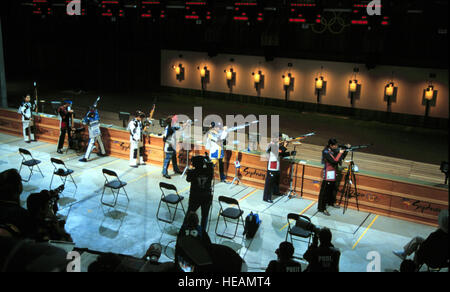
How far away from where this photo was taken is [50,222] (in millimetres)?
5617

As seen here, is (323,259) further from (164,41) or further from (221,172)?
(164,41)

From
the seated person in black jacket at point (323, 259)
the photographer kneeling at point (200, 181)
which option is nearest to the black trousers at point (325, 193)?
the photographer kneeling at point (200, 181)

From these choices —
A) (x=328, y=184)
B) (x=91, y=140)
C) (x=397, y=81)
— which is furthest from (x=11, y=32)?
(x=328, y=184)

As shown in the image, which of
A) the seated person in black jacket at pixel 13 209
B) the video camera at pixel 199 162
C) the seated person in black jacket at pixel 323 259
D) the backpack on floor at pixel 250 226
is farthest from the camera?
the backpack on floor at pixel 250 226

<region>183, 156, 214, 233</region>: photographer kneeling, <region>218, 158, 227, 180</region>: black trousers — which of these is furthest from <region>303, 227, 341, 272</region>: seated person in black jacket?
<region>218, 158, 227, 180</region>: black trousers

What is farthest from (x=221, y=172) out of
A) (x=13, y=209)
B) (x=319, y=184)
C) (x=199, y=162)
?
(x=13, y=209)

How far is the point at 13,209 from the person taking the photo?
4.67 metres

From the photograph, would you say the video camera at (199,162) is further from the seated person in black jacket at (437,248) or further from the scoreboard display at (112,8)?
the scoreboard display at (112,8)

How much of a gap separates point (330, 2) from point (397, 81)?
4949mm

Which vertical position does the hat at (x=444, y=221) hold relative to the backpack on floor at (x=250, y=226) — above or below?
above

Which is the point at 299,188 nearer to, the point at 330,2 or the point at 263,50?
the point at 330,2

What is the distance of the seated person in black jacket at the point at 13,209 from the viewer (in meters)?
4.52

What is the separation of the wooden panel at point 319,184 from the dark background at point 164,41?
5.70 m

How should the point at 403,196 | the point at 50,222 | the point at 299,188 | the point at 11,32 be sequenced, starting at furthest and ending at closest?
1. the point at 11,32
2. the point at 299,188
3. the point at 403,196
4. the point at 50,222
